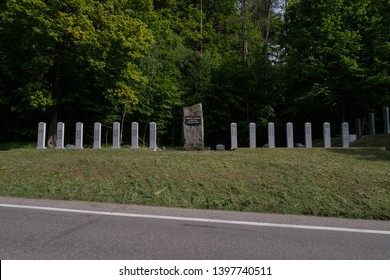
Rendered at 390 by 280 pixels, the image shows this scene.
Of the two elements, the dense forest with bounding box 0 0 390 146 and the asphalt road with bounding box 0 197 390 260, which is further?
the dense forest with bounding box 0 0 390 146

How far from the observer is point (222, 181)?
911cm

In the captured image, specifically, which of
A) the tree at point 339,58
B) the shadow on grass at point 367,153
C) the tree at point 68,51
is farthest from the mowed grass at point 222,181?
the tree at point 339,58

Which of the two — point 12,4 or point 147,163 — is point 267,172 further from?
point 12,4

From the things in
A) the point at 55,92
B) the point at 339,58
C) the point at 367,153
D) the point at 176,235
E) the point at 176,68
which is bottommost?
the point at 176,235

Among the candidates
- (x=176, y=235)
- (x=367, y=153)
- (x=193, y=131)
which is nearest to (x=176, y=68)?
(x=193, y=131)

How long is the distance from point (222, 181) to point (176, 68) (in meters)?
18.9

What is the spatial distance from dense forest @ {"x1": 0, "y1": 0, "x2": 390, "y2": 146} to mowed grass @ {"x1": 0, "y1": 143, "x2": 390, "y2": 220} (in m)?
9.87

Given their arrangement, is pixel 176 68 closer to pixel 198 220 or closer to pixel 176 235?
pixel 198 220

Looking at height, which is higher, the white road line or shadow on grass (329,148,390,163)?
shadow on grass (329,148,390,163)

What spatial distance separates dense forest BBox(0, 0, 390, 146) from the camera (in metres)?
19.9

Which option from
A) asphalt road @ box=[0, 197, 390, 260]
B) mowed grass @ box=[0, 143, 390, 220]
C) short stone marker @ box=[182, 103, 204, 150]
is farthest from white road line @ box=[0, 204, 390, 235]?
short stone marker @ box=[182, 103, 204, 150]

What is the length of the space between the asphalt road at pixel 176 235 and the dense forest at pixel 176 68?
15004 millimetres

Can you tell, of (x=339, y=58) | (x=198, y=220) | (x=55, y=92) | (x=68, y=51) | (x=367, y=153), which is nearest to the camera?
(x=198, y=220)

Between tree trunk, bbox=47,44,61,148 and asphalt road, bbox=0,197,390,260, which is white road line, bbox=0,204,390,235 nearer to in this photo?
asphalt road, bbox=0,197,390,260
